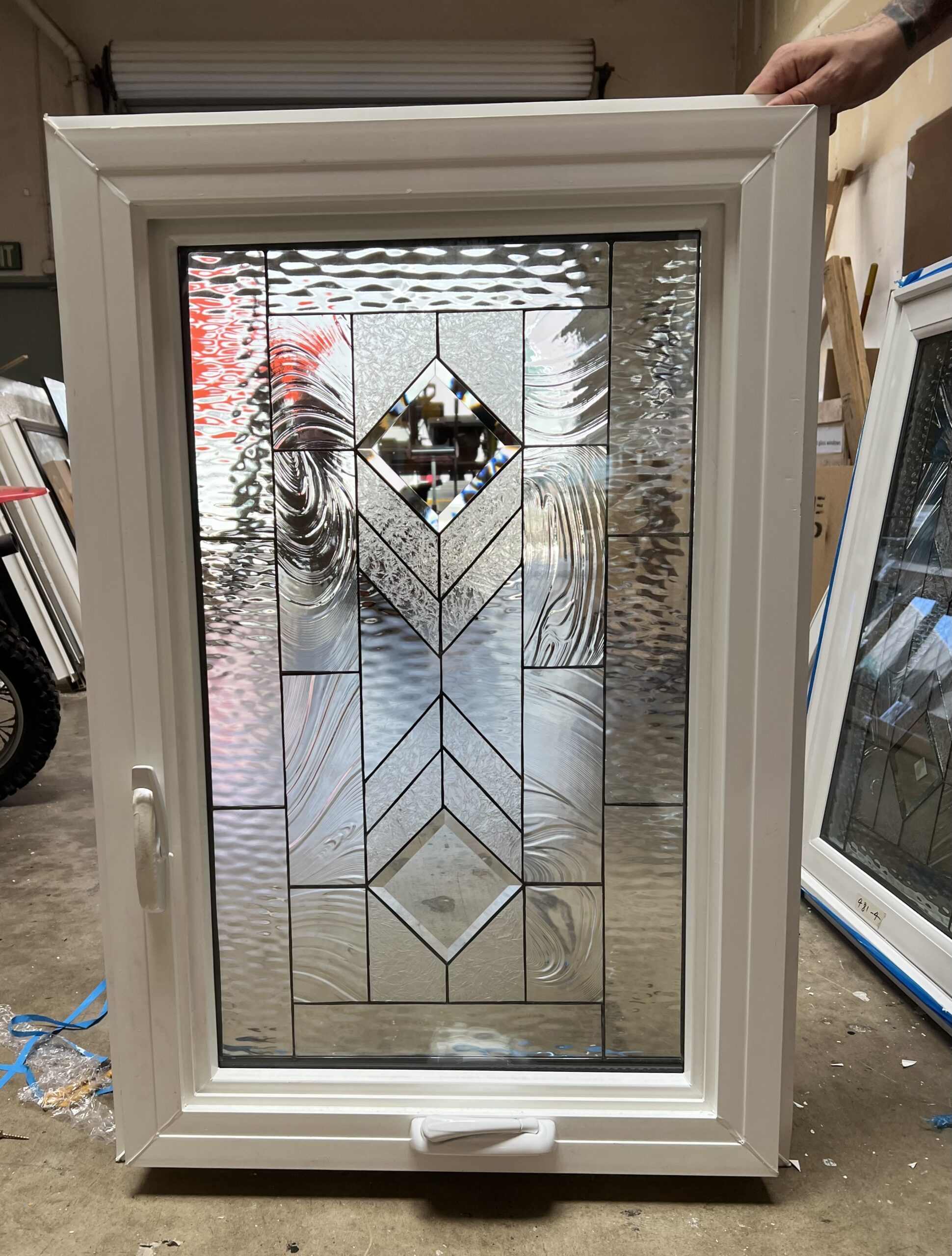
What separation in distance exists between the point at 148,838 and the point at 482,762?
427 mm

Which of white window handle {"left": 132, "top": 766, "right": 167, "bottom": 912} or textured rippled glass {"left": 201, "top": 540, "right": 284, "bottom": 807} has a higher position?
textured rippled glass {"left": 201, "top": 540, "right": 284, "bottom": 807}

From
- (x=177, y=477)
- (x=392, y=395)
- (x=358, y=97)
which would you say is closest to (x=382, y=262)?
(x=392, y=395)

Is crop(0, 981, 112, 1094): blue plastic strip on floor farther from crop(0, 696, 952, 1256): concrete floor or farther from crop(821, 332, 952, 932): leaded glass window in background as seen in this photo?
crop(821, 332, 952, 932): leaded glass window in background

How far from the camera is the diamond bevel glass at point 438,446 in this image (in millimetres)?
1044

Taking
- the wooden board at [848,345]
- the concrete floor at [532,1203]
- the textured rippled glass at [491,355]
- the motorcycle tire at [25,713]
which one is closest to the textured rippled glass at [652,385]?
the textured rippled glass at [491,355]

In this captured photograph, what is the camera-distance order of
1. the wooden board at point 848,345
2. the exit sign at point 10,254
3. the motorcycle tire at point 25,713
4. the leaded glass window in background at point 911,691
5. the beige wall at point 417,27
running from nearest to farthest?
the leaded glass window in background at point 911,691 < the wooden board at point 848,345 < the motorcycle tire at point 25,713 < the beige wall at point 417,27 < the exit sign at point 10,254

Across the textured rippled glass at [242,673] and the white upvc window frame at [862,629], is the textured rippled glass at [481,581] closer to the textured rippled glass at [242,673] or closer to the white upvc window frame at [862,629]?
the textured rippled glass at [242,673]

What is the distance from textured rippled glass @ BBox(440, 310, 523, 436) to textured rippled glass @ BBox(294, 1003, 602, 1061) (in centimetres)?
78

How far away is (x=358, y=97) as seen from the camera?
4.03m

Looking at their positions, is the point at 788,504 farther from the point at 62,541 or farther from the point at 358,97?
the point at 358,97

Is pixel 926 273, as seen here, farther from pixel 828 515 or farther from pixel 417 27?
pixel 417 27

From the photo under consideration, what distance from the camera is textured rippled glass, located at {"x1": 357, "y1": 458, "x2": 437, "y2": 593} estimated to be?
3.47ft

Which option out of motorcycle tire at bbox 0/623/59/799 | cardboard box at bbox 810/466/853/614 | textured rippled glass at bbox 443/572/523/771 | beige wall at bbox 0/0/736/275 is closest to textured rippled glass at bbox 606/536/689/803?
textured rippled glass at bbox 443/572/523/771

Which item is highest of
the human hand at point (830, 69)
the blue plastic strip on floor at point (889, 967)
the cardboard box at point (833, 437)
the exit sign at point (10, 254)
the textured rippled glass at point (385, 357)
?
the exit sign at point (10, 254)
